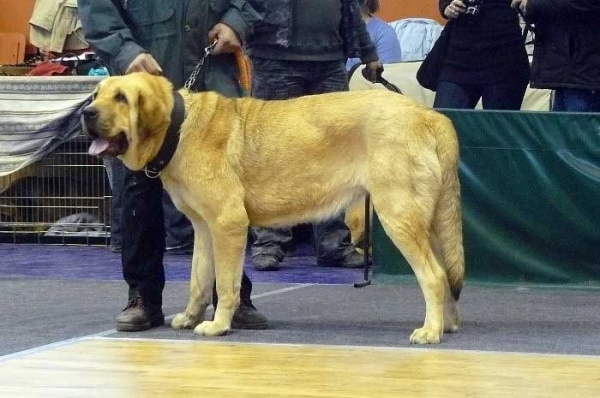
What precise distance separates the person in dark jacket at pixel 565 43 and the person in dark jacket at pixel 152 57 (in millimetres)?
1856

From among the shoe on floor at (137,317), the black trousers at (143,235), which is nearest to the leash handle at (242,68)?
the black trousers at (143,235)

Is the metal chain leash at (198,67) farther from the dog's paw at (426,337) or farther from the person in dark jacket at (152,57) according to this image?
the dog's paw at (426,337)

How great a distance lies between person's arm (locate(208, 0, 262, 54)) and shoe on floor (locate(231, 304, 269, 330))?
3.60 ft

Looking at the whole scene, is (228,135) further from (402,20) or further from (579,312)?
(402,20)

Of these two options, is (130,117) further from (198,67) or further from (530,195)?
(530,195)

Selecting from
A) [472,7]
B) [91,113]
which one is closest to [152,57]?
[91,113]

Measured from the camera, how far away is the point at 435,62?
23.4 ft

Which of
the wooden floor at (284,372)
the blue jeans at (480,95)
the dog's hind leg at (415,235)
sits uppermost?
the blue jeans at (480,95)

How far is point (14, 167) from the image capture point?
8195mm

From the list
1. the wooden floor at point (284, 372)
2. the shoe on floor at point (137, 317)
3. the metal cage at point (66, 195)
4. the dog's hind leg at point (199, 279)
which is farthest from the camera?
the metal cage at point (66, 195)

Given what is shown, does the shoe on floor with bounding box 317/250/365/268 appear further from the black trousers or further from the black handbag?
the black trousers

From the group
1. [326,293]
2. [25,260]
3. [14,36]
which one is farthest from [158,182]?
[14,36]

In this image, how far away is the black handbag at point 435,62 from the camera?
7.09 m

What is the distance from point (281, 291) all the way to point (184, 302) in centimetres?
57
